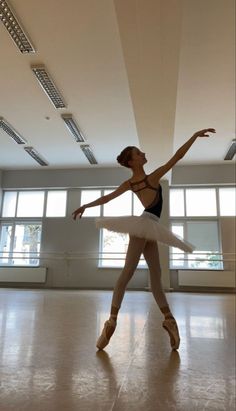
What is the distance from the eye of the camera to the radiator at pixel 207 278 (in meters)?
8.05

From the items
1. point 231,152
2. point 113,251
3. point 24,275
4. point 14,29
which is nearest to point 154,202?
point 14,29

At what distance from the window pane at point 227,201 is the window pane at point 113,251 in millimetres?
2798

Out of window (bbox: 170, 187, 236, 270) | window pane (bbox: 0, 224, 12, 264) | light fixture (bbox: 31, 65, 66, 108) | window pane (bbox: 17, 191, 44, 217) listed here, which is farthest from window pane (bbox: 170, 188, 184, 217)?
window pane (bbox: 0, 224, 12, 264)

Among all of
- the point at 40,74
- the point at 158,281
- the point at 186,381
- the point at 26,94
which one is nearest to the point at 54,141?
the point at 26,94

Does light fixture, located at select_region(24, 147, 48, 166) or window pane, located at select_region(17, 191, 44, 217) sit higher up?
light fixture, located at select_region(24, 147, 48, 166)

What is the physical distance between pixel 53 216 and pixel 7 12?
659 centimetres

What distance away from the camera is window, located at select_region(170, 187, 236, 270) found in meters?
8.50

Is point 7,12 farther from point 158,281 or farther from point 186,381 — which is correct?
point 186,381

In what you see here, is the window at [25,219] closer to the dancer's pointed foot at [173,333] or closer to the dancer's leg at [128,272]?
the dancer's leg at [128,272]

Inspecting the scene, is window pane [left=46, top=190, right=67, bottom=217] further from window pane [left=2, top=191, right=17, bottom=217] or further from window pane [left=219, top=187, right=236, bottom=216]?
window pane [left=219, top=187, right=236, bottom=216]

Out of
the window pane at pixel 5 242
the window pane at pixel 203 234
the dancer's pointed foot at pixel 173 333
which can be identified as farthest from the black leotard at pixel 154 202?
the window pane at pixel 5 242

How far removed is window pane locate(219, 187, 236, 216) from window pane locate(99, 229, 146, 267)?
2.80 m

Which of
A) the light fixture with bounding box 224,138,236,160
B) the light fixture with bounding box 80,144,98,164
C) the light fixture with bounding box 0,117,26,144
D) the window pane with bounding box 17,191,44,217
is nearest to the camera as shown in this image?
the light fixture with bounding box 0,117,26,144

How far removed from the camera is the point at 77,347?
1808 mm
